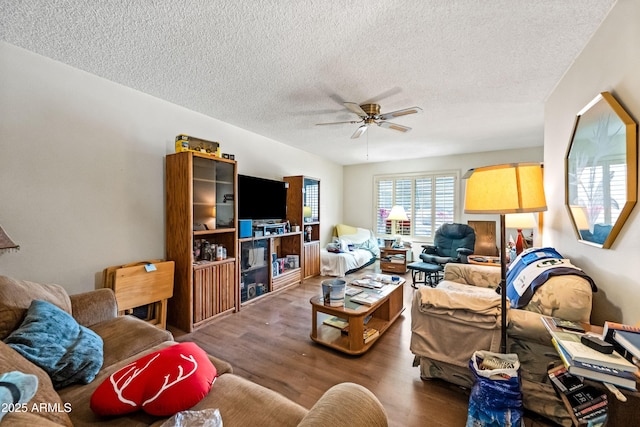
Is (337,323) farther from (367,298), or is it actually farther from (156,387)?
(156,387)

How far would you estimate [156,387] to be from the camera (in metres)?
1.05

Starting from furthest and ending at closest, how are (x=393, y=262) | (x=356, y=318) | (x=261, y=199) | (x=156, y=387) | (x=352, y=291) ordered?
(x=393, y=262) → (x=261, y=199) → (x=352, y=291) → (x=356, y=318) → (x=156, y=387)

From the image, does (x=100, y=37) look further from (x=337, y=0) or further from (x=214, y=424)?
(x=214, y=424)

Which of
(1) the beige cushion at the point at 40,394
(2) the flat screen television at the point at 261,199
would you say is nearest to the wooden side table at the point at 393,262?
(2) the flat screen television at the point at 261,199

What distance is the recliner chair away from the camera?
4293mm

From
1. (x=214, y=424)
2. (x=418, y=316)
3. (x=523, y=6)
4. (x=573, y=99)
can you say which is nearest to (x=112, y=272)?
(x=214, y=424)

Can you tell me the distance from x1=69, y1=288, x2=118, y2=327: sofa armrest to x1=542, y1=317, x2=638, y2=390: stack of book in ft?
9.13

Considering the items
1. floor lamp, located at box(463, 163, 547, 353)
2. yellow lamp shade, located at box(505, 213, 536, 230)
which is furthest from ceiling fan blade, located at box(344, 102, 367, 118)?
yellow lamp shade, located at box(505, 213, 536, 230)

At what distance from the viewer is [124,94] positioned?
8.00 feet

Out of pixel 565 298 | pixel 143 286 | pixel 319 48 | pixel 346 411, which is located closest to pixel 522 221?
pixel 565 298

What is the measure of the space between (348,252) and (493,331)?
351 cm

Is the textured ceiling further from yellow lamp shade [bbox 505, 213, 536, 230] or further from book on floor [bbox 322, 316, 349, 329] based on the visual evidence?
book on floor [bbox 322, 316, 349, 329]

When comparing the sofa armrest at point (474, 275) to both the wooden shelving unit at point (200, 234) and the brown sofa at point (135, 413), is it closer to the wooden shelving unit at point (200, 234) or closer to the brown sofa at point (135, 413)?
the brown sofa at point (135, 413)

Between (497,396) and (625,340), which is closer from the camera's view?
(625,340)
